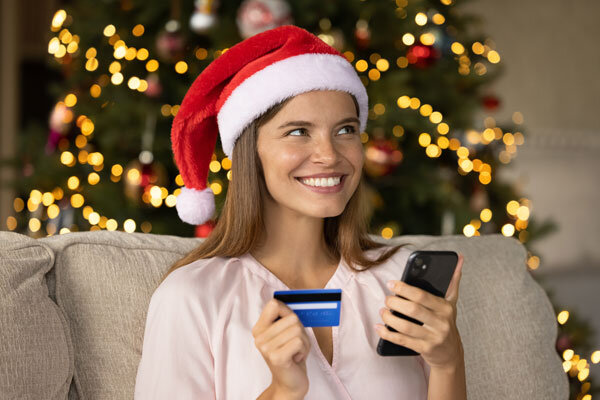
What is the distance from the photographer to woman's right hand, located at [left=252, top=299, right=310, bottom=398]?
0.98 m

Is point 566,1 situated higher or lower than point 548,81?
higher

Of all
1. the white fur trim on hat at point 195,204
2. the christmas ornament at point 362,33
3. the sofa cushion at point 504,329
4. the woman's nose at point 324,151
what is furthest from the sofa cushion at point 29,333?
the christmas ornament at point 362,33

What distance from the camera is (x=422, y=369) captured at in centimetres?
131

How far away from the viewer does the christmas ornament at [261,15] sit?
93.7 inches

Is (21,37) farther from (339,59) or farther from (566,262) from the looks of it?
(339,59)

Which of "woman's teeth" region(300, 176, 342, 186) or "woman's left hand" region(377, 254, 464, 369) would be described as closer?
"woman's left hand" region(377, 254, 464, 369)

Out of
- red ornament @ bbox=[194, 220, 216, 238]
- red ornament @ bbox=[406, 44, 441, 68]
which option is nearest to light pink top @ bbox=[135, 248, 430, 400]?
red ornament @ bbox=[194, 220, 216, 238]

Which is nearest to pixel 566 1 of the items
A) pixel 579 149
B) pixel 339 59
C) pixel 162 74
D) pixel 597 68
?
pixel 597 68

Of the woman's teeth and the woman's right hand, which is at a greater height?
→ the woman's teeth

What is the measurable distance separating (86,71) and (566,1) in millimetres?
3178

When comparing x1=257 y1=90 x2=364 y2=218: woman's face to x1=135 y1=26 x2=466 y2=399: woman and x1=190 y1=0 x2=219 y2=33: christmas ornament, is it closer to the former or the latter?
x1=135 y1=26 x2=466 y2=399: woman

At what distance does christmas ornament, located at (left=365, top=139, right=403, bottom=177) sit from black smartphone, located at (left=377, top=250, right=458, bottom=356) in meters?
1.46

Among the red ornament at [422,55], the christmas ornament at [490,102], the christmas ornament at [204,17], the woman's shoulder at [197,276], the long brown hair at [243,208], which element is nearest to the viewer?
the woman's shoulder at [197,276]

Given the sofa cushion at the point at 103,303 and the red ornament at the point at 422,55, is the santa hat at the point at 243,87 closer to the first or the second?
the sofa cushion at the point at 103,303
